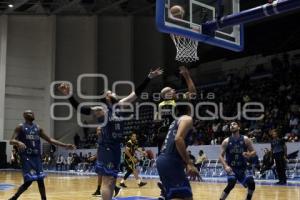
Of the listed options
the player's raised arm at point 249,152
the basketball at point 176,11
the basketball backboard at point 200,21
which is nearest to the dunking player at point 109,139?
the basketball backboard at point 200,21

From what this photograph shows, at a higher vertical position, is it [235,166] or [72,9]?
[72,9]

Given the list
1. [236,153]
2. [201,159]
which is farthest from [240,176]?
[201,159]

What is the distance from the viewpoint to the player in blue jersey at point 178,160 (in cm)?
497

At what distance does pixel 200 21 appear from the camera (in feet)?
27.1

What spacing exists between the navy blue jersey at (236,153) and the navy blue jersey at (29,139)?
11.3ft

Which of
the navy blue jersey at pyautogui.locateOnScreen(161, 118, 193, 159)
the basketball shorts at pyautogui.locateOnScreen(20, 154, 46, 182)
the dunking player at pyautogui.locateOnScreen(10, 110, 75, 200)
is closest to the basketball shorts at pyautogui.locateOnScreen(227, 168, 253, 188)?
the dunking player at pyautogui.locateOnScreen(10, 110, 75, 200)

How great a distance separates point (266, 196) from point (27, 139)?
6105 millimetres

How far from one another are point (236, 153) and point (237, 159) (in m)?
0.11

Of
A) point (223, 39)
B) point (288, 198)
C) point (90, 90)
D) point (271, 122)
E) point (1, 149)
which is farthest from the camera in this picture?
point (90, 90)

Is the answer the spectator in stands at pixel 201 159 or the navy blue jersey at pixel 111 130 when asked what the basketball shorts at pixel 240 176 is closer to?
the navy blue jersey at pixel 111 130

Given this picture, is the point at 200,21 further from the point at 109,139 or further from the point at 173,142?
the point at 173,142

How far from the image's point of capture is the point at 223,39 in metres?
8.56

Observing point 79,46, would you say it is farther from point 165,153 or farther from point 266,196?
point 165,153

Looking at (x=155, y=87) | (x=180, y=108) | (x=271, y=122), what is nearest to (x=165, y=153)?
(x=180, y=108)
